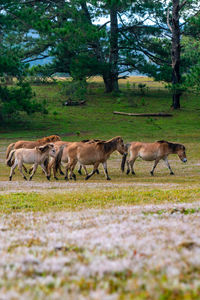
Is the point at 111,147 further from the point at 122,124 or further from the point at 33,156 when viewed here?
the point at 122,124

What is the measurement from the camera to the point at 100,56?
5762 cm

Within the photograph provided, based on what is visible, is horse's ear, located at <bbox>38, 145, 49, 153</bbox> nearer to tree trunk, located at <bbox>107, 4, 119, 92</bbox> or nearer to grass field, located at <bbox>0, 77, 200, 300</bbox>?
grass field, located at <bbox>0, 77, 200, 300</bbox>

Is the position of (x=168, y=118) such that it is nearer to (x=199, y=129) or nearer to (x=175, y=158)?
(x=199, y=129)

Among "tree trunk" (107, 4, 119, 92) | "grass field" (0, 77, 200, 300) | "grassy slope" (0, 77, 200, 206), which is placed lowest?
"grassy slope" (0, 77, 200, 206)

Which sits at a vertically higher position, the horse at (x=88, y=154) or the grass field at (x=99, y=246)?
the grass field at (x=99, y=246)

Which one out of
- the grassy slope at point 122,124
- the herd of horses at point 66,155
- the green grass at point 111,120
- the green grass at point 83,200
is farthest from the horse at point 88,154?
the green grass at point 111,120

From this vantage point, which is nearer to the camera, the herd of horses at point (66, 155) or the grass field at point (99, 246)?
the grass field at point (99, 246)

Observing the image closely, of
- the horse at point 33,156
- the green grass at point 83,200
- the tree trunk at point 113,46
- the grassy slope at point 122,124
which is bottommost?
the grassy slope at point 122,124

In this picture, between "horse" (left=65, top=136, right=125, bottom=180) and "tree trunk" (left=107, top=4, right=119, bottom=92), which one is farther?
"tree trunk" (left=107, top=4, right=119, bottom=92)

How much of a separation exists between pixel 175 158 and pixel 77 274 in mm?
26769

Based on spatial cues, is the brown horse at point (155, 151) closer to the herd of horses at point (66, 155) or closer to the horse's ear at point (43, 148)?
the herd of horses at point (66, 155)

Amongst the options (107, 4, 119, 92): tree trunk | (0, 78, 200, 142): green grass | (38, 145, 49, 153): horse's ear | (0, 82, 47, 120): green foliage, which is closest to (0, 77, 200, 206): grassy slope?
(0, 78, 200, 142): green grass

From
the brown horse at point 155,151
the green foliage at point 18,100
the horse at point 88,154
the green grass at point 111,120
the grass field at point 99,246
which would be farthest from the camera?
the green grass at point 111,120

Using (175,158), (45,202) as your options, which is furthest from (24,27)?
(45,202)
